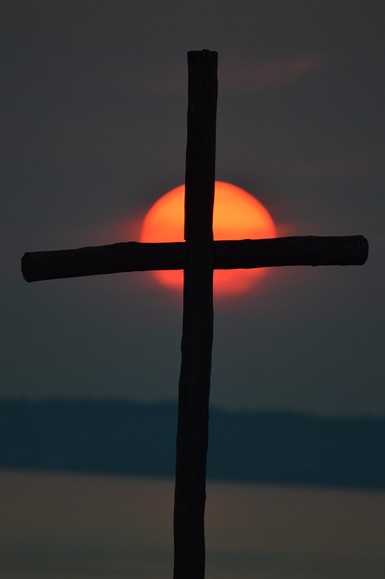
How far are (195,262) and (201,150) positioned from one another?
0.95 m

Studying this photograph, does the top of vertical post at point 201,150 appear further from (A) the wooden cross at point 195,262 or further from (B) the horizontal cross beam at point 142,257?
(B) the horizontal cross beam at point 142,257

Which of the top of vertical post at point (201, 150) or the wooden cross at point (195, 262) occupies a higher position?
the top of vertical post at point (201, 150)

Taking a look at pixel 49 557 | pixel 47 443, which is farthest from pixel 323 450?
pixel 49 557

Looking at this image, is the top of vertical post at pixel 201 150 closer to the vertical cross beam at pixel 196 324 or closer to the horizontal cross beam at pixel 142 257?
the vertical cross beam at pixel 196 324

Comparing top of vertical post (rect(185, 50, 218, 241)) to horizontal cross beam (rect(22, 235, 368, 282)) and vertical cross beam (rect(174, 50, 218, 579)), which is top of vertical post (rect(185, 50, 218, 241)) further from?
horizontal cross beam (rect(22, 235, 368, 282))

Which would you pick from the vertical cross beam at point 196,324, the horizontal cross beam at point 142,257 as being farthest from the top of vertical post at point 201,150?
the horizontal cross beam at point 142,257

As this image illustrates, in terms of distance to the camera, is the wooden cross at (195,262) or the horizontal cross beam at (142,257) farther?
the horizontal cross beam at (142,257)

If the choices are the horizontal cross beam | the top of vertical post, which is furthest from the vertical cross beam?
the horizontal cross beam

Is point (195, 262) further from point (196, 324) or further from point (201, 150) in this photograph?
point (201, 150)

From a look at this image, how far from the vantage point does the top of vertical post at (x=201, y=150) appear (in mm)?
12453

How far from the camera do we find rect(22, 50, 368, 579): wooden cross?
12.1 meters

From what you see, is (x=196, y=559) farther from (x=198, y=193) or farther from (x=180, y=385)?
(x=198, y=193)

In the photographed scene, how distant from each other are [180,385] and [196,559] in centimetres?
143

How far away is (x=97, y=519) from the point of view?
1884 inches
